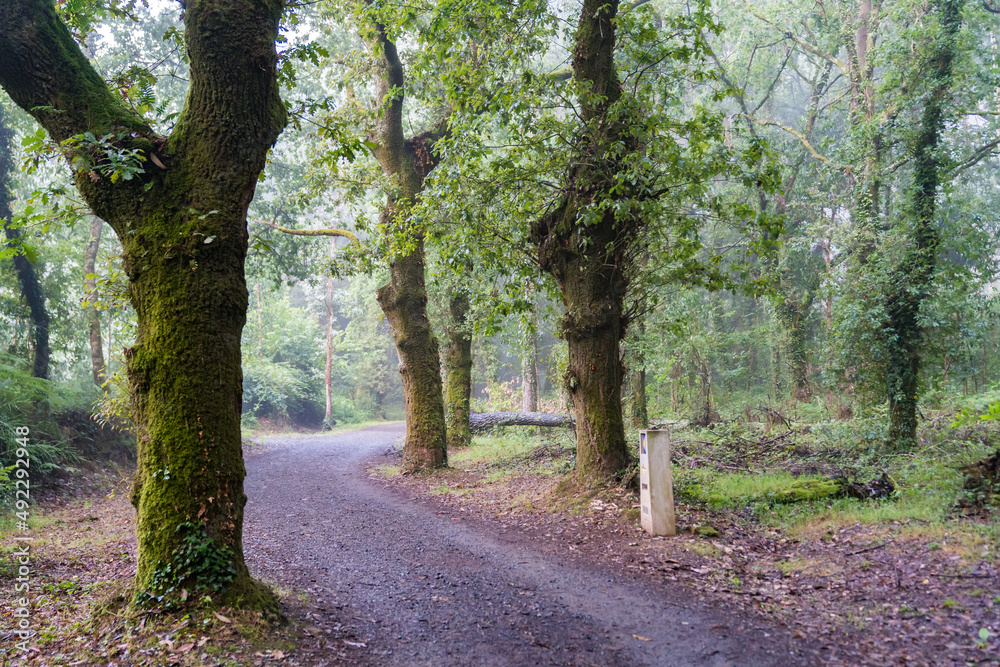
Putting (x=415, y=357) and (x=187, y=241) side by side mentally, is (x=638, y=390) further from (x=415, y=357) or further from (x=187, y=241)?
(x=187, y=241)

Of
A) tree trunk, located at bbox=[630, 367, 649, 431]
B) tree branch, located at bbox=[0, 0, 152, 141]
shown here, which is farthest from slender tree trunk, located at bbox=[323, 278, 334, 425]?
tree branch, located at bbox=[0, 0, 152, 141]

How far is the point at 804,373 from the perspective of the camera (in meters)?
18.2

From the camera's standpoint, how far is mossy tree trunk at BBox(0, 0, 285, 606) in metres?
3.90

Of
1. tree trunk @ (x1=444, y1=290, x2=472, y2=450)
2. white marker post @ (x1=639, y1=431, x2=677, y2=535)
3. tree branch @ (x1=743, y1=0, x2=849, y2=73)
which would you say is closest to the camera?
white marker post @ (x1=639, y1=431, x2=677, y2=535)

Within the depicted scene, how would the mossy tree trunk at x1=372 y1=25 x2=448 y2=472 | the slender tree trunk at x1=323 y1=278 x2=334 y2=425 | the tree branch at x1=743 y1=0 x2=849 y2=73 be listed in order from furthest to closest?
the slender tree trunk at x1=323 y1=278 x2=334 y2=425 → the tree branch at x1=743 y1=0 x2=849 y2=73 → the mossy tree trunk at x1=372 y1=25 x2=448 y2=472

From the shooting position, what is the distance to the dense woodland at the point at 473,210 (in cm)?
412

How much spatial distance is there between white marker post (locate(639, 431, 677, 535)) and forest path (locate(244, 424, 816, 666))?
3.46ft

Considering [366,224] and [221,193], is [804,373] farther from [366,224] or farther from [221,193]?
[221,193]

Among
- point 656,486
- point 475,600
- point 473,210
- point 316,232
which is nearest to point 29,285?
point 316,232

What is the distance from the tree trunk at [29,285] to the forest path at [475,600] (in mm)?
7285

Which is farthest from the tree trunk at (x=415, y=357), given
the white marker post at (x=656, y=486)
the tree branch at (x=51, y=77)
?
the tree branch at (x=51, y=77)

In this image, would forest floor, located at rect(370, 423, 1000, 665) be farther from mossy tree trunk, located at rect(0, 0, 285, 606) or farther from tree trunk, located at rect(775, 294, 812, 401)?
tree trunk, located at rect(775, 294, 812, 401)

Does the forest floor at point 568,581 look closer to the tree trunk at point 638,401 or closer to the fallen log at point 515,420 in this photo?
the tree trunk at point 638,401

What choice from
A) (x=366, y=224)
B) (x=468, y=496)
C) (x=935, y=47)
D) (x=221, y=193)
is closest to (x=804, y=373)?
(x=935, y=47)
